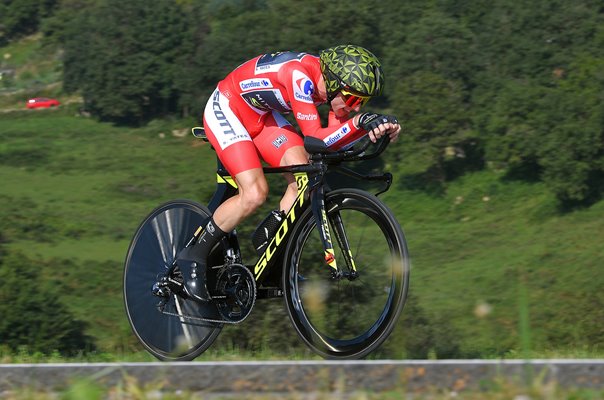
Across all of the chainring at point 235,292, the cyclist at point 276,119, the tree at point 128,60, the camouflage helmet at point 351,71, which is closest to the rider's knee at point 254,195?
the cyclist at point 276,119

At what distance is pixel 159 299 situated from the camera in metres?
6.96

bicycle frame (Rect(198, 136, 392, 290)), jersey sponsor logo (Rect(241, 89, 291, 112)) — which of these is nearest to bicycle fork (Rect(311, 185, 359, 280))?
bicycle frame (Rect(198, 136, 392, 290))

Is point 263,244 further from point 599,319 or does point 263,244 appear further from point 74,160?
point 74,160

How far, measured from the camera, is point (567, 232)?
3118 inches

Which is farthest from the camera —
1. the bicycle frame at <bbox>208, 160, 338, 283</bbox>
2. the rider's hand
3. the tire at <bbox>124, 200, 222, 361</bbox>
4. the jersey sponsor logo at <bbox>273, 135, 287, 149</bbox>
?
the tire at <bbox>124, 200, 222, 361</bbox>

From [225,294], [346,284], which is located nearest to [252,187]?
[225,294]

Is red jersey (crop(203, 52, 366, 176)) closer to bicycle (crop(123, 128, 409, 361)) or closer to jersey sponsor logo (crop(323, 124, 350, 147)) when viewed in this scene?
jersey sponsor logo (crop(323, 124, 350, 147))

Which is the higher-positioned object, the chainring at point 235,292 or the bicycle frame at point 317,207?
the bicycle frame at point 317,207

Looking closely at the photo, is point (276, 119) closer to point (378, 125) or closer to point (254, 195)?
point (254, 195)

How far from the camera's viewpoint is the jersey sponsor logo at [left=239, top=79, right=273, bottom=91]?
621cm

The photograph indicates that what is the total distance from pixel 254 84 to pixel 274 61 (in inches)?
8.5

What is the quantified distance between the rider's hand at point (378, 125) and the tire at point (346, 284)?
1.20ft

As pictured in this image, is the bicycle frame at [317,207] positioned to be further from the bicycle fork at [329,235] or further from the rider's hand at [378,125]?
the rider's hand at [378,125]

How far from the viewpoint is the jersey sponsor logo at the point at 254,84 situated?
6.21 meters
